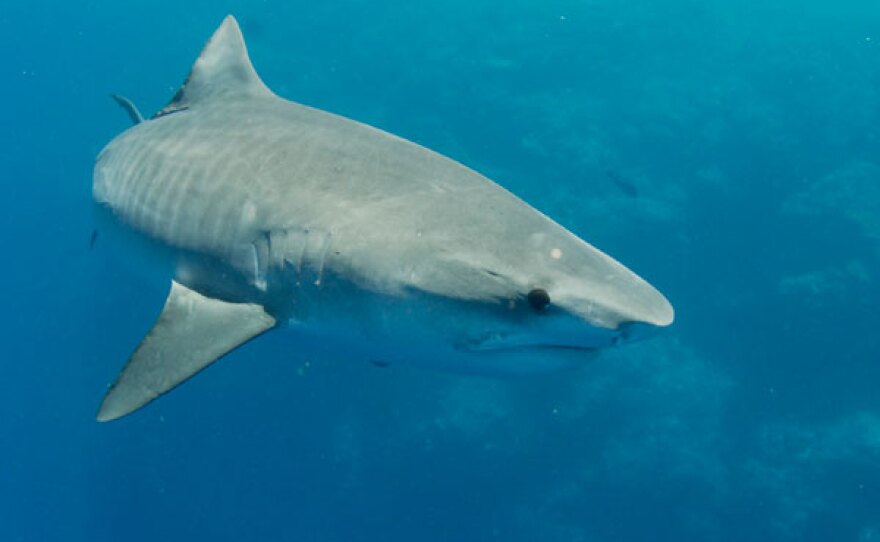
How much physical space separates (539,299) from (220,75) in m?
4.50

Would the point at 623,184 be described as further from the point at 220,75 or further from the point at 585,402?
the point at 220,75

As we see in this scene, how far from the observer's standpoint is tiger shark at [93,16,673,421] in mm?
3270

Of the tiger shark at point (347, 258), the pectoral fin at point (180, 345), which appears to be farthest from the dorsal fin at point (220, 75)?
the pectoral fin at point (180, 345)

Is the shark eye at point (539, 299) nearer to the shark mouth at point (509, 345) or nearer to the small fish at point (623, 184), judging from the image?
the shark mouth at point (509, 345)

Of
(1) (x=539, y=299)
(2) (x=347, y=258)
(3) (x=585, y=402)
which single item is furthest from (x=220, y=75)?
(3) (x=585, y=402)

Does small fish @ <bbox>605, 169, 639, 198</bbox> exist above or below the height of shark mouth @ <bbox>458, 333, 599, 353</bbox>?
above

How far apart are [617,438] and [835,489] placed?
422 centimetres

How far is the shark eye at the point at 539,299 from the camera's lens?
10.1ft

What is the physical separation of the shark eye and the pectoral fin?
177 centimetres

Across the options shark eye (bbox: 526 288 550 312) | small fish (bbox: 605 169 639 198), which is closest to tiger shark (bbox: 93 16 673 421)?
shark eye (bbox: 526 288 550 312)

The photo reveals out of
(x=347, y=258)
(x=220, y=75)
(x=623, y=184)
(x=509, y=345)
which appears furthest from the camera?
(x=623, y=184)

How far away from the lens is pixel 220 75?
20.8 ft

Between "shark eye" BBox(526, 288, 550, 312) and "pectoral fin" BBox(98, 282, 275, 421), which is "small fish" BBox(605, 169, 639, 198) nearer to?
"pectoral fin" BBox(98, 282, 275, 421)

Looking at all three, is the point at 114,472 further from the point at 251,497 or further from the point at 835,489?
the point at 835,489
